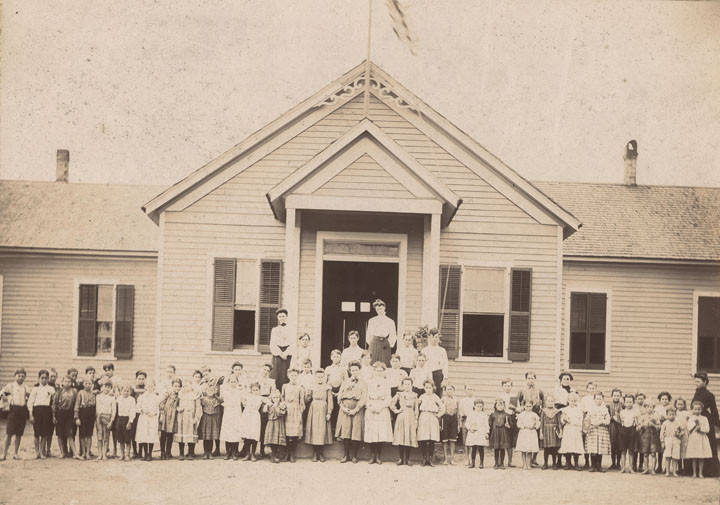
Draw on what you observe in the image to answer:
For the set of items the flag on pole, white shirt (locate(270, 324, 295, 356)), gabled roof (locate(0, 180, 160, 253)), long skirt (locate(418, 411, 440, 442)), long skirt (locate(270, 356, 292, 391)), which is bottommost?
long skirt (locate(418, 411, 440, 442))

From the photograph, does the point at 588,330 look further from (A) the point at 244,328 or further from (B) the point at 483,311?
(A) the point at 244,328

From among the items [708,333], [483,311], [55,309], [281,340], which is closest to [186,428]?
[281,340]

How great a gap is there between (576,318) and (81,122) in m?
12.0

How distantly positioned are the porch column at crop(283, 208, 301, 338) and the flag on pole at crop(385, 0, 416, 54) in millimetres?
3874

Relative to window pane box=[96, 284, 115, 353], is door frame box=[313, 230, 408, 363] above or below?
above

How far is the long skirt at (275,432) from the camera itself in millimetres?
12727

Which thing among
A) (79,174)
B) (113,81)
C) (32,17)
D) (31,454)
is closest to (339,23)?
(113,81)

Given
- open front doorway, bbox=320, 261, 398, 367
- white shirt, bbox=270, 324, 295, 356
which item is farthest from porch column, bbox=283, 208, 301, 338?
open front doorway, bbox=320, 261, 398, 367

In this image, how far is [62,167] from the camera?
2464 cm

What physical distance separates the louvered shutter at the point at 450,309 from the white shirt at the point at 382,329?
189 cm

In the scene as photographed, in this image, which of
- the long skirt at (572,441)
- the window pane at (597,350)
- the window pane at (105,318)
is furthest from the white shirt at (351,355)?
the window pane at (105,318)

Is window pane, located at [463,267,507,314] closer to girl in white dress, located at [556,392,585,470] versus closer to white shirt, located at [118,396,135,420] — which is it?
girl in white dress, located at [556,392,585,470]

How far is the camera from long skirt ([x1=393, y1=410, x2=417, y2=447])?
1269 cm

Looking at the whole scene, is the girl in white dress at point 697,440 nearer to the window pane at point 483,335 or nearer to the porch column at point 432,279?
the window pane at point 483,335
